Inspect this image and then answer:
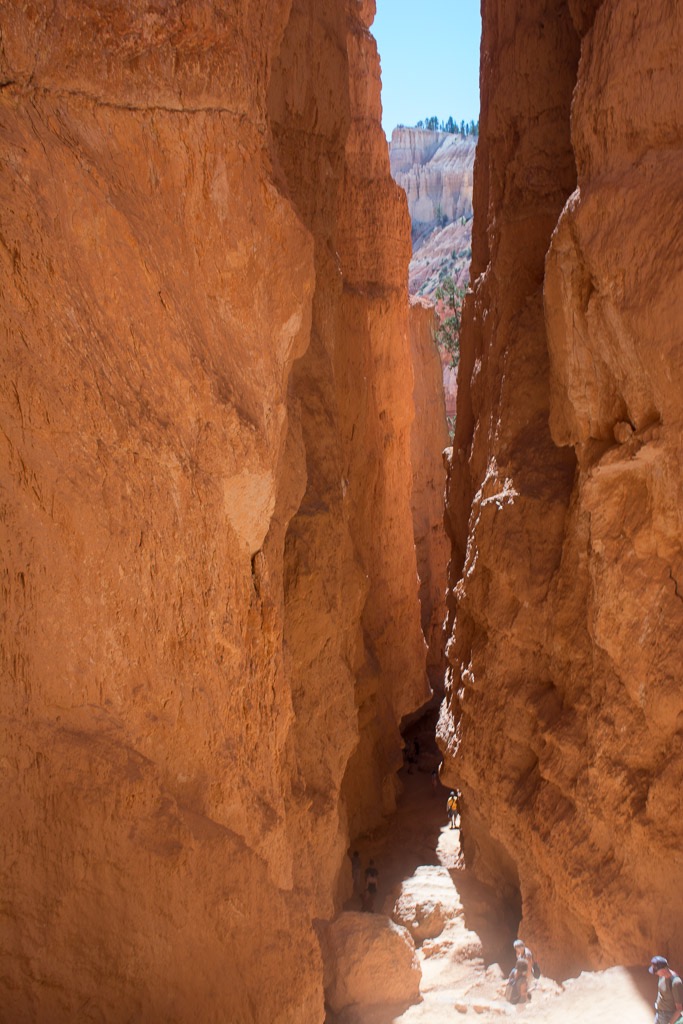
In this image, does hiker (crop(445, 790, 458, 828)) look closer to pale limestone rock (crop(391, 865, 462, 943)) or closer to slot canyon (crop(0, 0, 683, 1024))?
slot canyon (crop(0, 0, 683, 1024))

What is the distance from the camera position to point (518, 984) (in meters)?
6.72

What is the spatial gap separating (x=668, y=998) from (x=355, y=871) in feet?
13.5

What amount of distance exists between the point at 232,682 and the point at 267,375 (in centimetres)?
176

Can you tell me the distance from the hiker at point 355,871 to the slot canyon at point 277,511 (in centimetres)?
37

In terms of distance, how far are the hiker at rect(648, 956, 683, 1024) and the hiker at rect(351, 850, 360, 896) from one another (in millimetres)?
3664

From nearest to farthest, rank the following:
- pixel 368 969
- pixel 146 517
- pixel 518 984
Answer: pixel 146 517, pixel 518 984, pixel 368 969

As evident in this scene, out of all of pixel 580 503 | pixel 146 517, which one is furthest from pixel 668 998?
pixel 146 517

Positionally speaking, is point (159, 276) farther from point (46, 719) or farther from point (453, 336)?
point (453, 336)

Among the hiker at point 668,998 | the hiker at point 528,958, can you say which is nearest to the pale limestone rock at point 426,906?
the hiker at point 528,958

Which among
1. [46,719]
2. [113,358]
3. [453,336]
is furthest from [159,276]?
[453,336]

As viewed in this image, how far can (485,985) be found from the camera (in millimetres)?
7184

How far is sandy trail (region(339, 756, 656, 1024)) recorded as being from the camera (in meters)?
6.14

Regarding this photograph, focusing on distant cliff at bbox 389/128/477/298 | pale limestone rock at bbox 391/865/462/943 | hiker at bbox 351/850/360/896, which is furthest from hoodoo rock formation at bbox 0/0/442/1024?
distant cliff at bbox 389/128/477/298

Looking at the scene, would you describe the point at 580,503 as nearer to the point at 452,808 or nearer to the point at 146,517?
the point at 146,517
